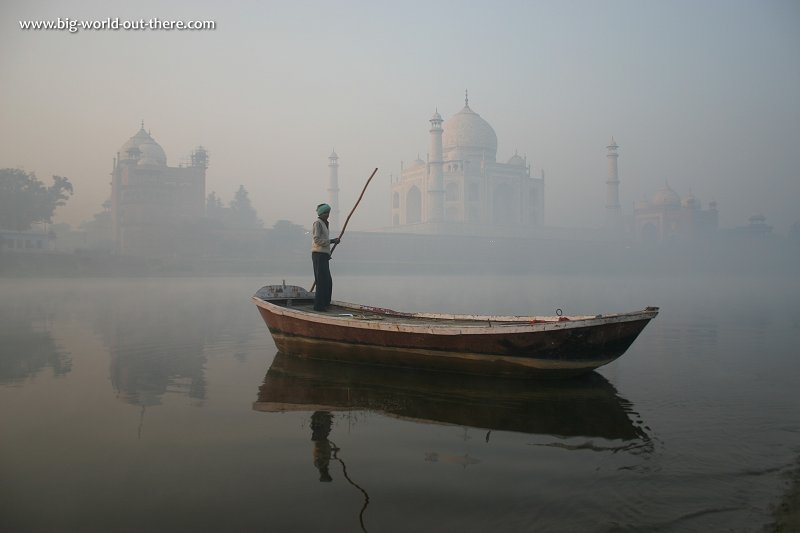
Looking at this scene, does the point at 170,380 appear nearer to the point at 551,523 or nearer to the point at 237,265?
the point at 551,523

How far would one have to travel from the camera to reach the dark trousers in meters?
5.96

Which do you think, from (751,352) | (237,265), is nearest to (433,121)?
(237,265)

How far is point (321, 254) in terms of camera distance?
5.93m

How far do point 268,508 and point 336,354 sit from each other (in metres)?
3.06

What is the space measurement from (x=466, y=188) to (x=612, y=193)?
53.2 ft

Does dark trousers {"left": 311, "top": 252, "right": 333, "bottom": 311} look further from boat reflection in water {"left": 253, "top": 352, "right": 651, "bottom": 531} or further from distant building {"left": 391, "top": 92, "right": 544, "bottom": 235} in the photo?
distant building {"left": 391, "top": 92, "right": 544, "bottom": 235}

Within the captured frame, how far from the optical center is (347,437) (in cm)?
334

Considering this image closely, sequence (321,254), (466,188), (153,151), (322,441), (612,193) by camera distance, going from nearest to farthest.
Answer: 1. (322,441)
2. (321,254)
3. (153,151)
4. (466,188)
5. (612,193)

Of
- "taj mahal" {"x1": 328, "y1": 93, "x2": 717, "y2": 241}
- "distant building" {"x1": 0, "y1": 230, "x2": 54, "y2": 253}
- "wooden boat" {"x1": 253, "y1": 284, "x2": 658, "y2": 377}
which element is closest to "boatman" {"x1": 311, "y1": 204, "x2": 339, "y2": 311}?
"wooden boat" {"x1": 253, "y1": 284, "x2": 658, "y2": 377}

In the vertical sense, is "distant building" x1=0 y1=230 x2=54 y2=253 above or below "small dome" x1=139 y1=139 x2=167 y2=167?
below

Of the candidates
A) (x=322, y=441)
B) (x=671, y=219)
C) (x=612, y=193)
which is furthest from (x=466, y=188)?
(x=322, y=441)

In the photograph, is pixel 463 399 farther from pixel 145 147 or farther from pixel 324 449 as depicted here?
pixel 145 147

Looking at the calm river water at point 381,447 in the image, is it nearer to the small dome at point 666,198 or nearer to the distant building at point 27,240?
the distant building at point 27,240

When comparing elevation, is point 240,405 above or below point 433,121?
below
